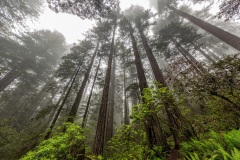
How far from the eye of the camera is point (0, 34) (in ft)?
54.2

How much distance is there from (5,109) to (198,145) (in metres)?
23.5

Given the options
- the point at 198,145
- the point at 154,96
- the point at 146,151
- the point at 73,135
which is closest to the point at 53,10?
the point at 73,135

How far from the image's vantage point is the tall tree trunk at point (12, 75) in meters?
15.2

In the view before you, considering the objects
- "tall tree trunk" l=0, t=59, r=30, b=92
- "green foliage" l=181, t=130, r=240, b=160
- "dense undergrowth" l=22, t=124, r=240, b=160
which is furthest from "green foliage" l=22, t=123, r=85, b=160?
"tall tree trunk" l=0, t=59, r=30, b=92

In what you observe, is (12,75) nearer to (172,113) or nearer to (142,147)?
(142,147)

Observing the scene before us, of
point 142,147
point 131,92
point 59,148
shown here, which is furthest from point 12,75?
point 142,147

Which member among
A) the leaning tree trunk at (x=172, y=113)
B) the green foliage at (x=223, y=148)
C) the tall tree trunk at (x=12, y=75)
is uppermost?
the tall tree trunk at (x=12, y=75)

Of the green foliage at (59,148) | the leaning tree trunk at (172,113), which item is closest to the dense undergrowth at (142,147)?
the green foliage at (59,148)

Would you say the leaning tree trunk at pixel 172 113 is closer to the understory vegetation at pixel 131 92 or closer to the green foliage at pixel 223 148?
the understory vegetation at pixel 131 92

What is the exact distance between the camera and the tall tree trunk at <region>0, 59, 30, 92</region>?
15.2m

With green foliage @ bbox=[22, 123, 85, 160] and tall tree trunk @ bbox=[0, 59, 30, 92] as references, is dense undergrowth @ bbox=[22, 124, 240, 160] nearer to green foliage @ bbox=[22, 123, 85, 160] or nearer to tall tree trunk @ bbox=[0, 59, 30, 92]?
green foliage @ bbox=[22, 123, 85, 160]

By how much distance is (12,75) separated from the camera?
1634 cm

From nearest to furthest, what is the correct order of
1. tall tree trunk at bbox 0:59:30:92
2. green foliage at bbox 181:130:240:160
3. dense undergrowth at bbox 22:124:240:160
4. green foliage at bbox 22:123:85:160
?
green foliage at bbox 181:130:240:160 → dense undergrowth at bbox 22:124:240:160 → green foliage at bbox 22:123:85:160 → tall tree trunk at bbox 0:59:30:92

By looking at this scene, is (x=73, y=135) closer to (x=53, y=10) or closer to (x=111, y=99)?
(x=53, y=10)
